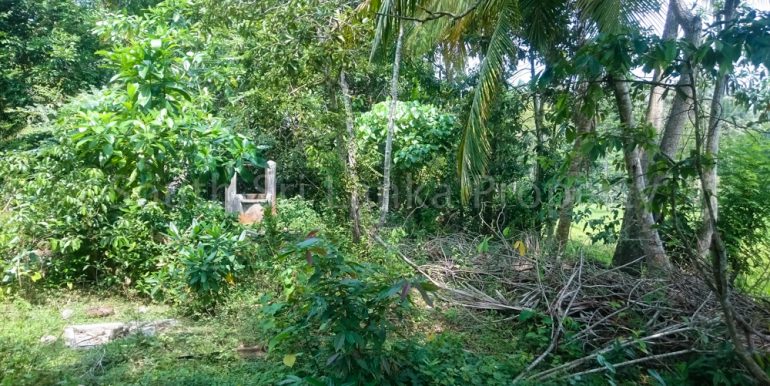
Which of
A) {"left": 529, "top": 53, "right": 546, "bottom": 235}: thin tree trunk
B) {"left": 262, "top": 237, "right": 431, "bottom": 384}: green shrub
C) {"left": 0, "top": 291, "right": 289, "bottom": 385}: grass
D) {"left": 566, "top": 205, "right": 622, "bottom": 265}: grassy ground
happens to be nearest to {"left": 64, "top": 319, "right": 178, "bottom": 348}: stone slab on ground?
{"left": 0, "top": 291, "right": 289, "bottom": 385}: grass

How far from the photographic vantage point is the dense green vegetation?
2990mm

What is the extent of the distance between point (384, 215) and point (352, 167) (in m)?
0.78

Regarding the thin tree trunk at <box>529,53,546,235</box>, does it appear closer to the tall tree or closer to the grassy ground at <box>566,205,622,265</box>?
the grassy ground at <box>566,205,622,265</box>

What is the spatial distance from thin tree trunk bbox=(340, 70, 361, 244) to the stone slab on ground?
2.08 meters

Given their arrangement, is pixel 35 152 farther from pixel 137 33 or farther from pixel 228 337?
pixel 228 337

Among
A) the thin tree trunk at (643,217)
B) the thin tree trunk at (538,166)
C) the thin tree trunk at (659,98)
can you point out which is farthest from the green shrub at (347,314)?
the thin tree trunk at (538,166)

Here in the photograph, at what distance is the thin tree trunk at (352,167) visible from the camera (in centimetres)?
538

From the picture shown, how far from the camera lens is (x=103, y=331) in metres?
4.01

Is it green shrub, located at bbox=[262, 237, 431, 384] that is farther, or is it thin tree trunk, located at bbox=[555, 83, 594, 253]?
thin tree trunk, located at bbox=[555, 83, 594, 253]

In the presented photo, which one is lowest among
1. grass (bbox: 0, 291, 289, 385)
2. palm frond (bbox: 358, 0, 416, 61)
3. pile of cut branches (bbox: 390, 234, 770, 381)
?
grass (bbox: 0, 291, 289, 385)

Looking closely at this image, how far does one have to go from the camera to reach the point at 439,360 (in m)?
3.33

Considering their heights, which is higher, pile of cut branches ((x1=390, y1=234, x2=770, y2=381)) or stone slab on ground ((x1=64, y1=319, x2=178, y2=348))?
pile of cut branches ((x1=390, y1=234, x2=770, y2=381))

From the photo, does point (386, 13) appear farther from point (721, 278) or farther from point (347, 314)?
point (721, 278)

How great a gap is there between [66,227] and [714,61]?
518 centimetres
